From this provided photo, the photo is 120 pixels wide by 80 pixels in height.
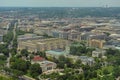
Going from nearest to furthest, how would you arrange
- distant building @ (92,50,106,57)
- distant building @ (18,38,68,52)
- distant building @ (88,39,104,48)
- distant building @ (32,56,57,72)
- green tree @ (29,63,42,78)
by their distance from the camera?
green tree @ (29,63,42,78) → distant building @ (32,56,57,72) → distant building @ (92,50,106,57) → distant building @ (18,38,68,52) → distant building @ (88,39,104,48)

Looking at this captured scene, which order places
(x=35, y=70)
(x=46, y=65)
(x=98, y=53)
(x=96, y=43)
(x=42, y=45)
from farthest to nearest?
(x=96, y=43), (x=42, y=45), (x=98, y=53), (x=46, y=65), (x=35, y=70)

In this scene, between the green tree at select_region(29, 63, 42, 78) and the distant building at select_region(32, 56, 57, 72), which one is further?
the distant building at select_region(32, 56, 57, 72)

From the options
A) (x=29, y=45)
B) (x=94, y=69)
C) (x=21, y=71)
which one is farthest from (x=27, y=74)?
(x=29, y=45)

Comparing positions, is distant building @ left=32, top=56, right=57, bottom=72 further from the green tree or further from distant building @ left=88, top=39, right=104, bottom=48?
distant building @ left=88, top=39, right=104, bottom=48

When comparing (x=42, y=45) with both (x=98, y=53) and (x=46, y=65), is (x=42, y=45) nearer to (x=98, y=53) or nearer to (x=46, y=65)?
(x=98, y=53)

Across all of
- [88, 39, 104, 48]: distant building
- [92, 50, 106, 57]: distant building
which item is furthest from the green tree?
[88, 39, 104, 48]: distant building

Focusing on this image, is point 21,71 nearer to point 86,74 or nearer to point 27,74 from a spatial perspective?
point 27,74

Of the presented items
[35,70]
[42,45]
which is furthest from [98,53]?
[35,70]

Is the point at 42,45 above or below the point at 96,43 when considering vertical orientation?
above

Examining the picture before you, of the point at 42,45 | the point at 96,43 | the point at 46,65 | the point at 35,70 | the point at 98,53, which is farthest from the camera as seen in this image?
the point at 96,43

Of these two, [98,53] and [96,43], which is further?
[96,43]

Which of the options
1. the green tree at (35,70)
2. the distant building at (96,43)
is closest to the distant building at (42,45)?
the distant building at (96,43)

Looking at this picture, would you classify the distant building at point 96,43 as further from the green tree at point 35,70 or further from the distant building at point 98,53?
the green tree at point 35,70
